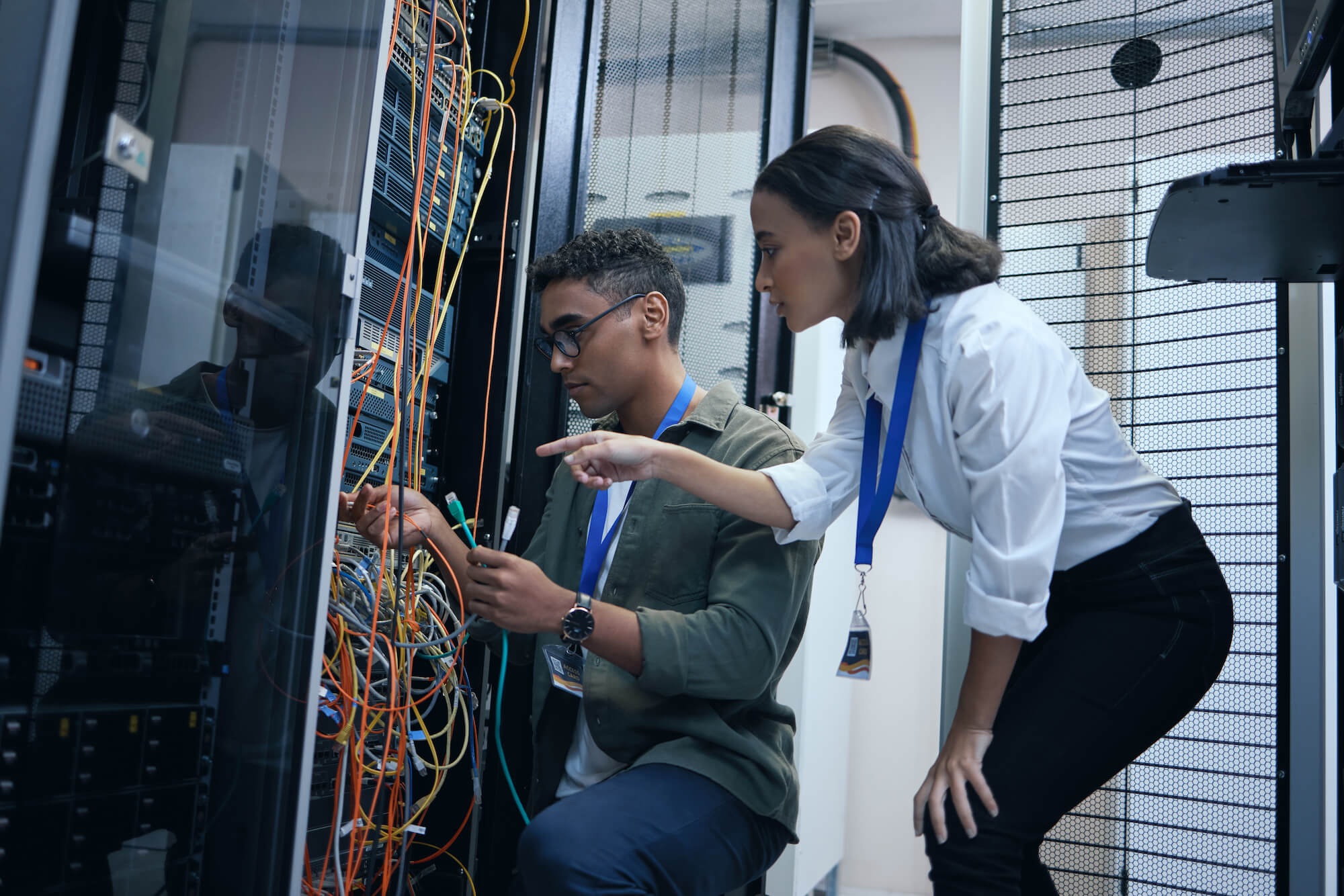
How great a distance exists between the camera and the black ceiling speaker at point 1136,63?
1.96 m

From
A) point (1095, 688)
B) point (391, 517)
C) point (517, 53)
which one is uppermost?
point (517, 53)

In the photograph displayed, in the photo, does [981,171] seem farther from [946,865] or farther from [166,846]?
[166,846]

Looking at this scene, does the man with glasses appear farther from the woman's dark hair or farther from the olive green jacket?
the woman's dark hair

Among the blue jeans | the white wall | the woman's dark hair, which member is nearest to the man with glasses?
the blue jeans

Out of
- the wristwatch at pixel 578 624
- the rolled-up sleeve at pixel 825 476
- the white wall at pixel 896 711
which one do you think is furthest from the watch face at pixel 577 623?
the white wall at pixel 896 711

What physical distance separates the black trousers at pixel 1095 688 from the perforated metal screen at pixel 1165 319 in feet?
2.21

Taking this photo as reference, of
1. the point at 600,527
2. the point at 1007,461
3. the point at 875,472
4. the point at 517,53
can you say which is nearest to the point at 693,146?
the point at 517,53

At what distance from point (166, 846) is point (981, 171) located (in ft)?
6.01

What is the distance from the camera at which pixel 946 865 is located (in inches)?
41.7

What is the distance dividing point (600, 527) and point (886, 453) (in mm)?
508

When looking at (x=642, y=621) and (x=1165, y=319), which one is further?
(x=1165, y=319)

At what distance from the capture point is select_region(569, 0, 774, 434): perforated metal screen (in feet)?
7.18

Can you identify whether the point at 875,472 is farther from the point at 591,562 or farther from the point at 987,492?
the point at 591,562

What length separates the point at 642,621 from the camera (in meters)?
1.31
